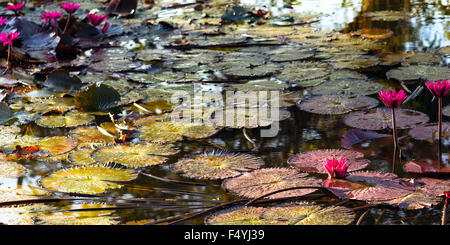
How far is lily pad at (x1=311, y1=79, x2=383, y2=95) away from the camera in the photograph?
2.89 m

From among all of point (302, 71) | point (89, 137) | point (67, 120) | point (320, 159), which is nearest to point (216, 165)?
point (320, 159)

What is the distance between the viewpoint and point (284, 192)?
1.77 metres

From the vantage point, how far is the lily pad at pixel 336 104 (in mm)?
2635

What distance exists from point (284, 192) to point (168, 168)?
0.53 meters

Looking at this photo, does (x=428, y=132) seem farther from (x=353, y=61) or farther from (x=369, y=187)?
(x=353, y=61)

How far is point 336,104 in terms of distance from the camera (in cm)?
271

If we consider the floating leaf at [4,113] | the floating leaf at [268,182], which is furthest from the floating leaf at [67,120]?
the floating leaf at [268,182]

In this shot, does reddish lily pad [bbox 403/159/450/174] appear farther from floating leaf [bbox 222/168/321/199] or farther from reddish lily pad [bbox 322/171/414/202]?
floating leaf [bbox 222/168/321/199]

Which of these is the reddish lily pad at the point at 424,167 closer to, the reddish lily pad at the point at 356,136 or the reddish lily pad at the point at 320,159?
the reddish lily pad at the point at 320,159

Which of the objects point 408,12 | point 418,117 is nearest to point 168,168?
point 418,117

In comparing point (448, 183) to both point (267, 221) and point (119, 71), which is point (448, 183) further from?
point (119, 71)

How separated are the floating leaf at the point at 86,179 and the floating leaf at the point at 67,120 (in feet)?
2.02

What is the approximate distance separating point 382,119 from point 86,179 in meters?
1.32

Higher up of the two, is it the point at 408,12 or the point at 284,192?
the point at 408,12
